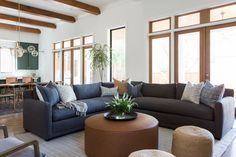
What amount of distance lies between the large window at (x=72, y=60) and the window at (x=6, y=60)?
2174mm

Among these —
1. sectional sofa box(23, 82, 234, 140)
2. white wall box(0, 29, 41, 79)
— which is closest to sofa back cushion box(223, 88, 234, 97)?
sectional sofa box(23, 82, 234, 140)

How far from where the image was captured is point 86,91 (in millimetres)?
4664

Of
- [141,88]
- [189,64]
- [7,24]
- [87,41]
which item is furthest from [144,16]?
[7,24]

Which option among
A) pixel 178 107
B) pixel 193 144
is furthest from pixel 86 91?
pixel 193 144

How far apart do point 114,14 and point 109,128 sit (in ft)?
17.6

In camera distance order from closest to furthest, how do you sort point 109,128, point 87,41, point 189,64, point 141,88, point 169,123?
1. point 109,128
2. point 169,123
3. point 141,88
4. point 189,64
5. point 87,41

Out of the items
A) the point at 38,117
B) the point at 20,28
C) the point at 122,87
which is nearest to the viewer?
the point at 38,117

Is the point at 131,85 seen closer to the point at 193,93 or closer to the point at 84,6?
the point at 193,93

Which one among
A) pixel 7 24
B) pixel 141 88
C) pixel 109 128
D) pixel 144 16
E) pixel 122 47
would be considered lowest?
pixel 109 128

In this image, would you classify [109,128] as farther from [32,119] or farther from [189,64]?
[189,64]

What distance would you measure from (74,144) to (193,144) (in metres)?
1.79

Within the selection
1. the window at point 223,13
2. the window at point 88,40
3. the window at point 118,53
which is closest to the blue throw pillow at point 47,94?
the window at point 118,53

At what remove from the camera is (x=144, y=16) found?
6.03m

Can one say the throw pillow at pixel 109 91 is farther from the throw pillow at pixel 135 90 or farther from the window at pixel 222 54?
the window at pixel 222 54
